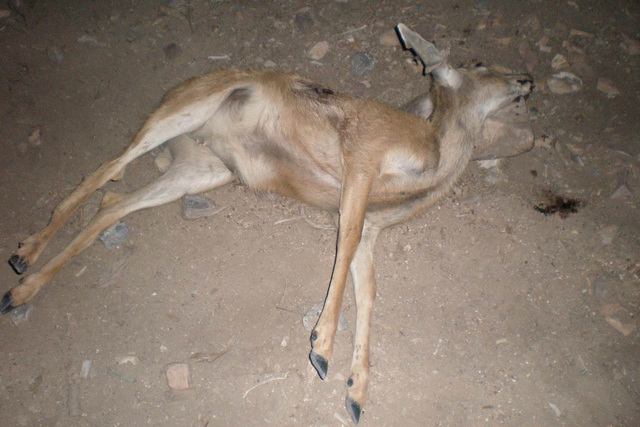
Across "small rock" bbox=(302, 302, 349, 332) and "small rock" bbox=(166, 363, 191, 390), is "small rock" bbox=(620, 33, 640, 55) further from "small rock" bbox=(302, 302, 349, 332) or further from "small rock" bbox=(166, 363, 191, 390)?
"small rock" bbox=(166, 363, 191, 390)

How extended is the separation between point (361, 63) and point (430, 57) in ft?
3.34

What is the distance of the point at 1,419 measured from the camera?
9.04 feet

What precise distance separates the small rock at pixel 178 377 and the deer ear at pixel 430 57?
119 inches

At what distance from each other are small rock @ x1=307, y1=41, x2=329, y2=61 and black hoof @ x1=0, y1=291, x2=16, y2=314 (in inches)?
134

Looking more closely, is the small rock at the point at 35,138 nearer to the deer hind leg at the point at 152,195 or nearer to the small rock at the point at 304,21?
the deer hind leg at the point at 152,195

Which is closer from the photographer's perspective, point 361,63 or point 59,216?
point 59,216

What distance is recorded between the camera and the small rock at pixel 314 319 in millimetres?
3162

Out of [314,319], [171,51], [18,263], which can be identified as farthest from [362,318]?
[171,51]

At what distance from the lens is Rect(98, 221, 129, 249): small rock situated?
3.32m

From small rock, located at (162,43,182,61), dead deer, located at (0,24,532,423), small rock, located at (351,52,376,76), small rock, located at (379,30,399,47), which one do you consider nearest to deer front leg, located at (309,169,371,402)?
dead deer, located at (0,24,532,423)

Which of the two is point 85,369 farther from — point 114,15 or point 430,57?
point 430,57

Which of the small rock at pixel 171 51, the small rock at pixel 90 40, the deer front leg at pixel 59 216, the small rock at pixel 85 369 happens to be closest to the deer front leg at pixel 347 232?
the small rock at pixel 85 369

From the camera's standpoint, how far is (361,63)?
407 cm

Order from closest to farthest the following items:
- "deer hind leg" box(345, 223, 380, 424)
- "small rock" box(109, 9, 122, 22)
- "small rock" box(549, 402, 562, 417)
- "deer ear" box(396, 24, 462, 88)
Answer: "deer hind leg" box(345, 223, 380, 424) < "small rock" box(549, 402, 562, 417) < "deer ear" box(396, 24, 462, 88) < "small rock" box(109, 9, 122, 22)
